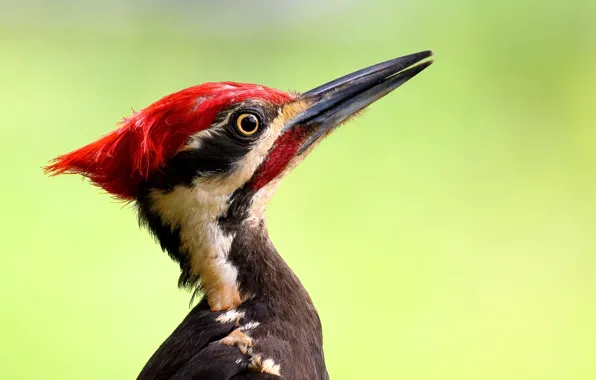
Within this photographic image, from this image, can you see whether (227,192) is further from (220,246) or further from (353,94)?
(353,94)

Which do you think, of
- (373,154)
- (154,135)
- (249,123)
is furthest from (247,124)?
(373,154)

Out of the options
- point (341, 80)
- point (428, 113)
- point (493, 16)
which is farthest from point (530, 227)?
point (341, 80)

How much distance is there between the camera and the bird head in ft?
3.70

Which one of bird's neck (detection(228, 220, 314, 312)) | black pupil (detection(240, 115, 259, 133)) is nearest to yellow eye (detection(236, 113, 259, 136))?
black pupil (detection(240, 115, 259, 133))

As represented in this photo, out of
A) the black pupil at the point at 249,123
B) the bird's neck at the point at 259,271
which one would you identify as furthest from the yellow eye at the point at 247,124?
the bird's neck at the point at 259,271

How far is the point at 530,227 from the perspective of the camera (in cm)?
290

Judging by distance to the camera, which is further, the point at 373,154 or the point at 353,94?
the point at 373,154

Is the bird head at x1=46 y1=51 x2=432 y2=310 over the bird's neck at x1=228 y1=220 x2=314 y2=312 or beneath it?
over

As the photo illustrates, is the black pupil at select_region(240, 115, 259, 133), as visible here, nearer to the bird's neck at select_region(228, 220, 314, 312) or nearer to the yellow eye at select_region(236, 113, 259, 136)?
the yellow eye at select_region(236, 113, 259, 136)

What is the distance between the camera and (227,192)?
1156 millimetres

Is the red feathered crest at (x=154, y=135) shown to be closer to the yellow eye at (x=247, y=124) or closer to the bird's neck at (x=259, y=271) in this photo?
the yellow eye at (x=247, y=124)

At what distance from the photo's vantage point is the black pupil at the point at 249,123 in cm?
115

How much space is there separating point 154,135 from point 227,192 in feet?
0.40

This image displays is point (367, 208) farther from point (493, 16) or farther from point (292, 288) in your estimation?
point (292, 288)
